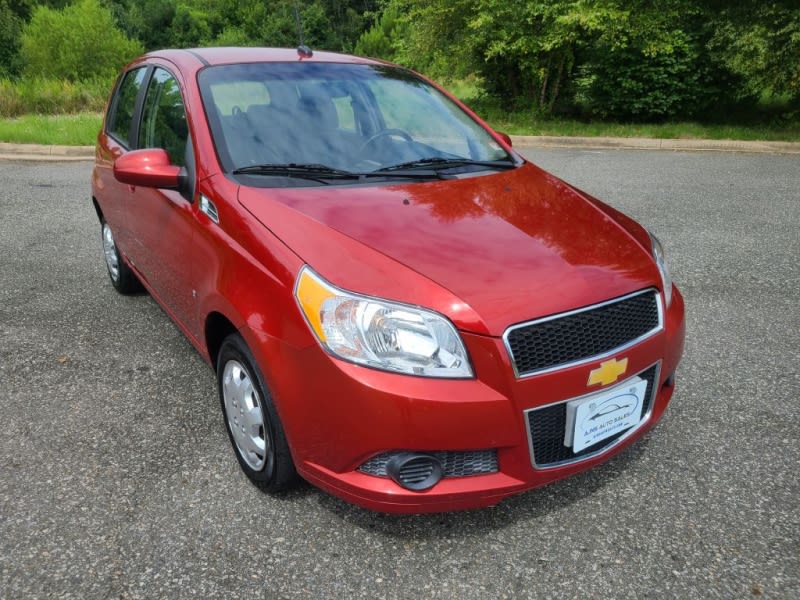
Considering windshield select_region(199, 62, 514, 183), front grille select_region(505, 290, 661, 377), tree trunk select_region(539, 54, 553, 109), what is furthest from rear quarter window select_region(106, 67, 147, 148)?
tree trunk select_region(539, 54, 553, 109)

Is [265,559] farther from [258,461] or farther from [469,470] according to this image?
[469,470]

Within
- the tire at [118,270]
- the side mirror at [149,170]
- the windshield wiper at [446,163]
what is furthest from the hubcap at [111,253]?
the windshield wiper at [446,163]

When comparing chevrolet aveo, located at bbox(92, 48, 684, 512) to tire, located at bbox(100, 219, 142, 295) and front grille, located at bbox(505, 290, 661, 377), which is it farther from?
tire, located at bbox(100, 219, 142, 295)

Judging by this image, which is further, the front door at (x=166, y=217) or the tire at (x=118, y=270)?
the tire at (x=118, y=270)

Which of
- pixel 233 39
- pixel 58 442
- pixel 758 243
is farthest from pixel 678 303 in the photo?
pixel 233 39

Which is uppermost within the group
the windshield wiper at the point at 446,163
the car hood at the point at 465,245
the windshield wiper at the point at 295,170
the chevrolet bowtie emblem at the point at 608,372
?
the windshield wiper at the point at 295,170

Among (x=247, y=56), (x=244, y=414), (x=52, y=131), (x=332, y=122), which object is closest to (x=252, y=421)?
(x=244, y=414)

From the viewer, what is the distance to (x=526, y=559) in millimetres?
2094

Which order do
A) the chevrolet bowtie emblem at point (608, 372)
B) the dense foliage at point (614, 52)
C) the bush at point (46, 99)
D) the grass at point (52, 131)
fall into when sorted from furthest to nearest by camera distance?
the bush at point (46, 99) → the dense foliage at point (614, 52) → the grass at point (52, 131) → the chevrolet bowtie emblem at point (608, 372)

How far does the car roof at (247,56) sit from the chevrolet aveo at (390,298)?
0.07 metres

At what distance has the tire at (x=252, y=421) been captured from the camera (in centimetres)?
217

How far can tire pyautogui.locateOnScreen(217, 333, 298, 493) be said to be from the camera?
7.13 ft

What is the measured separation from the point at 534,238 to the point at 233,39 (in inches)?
3388

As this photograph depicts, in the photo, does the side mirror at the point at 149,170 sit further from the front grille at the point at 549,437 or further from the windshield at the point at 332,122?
the front grille at the point at 549,437
